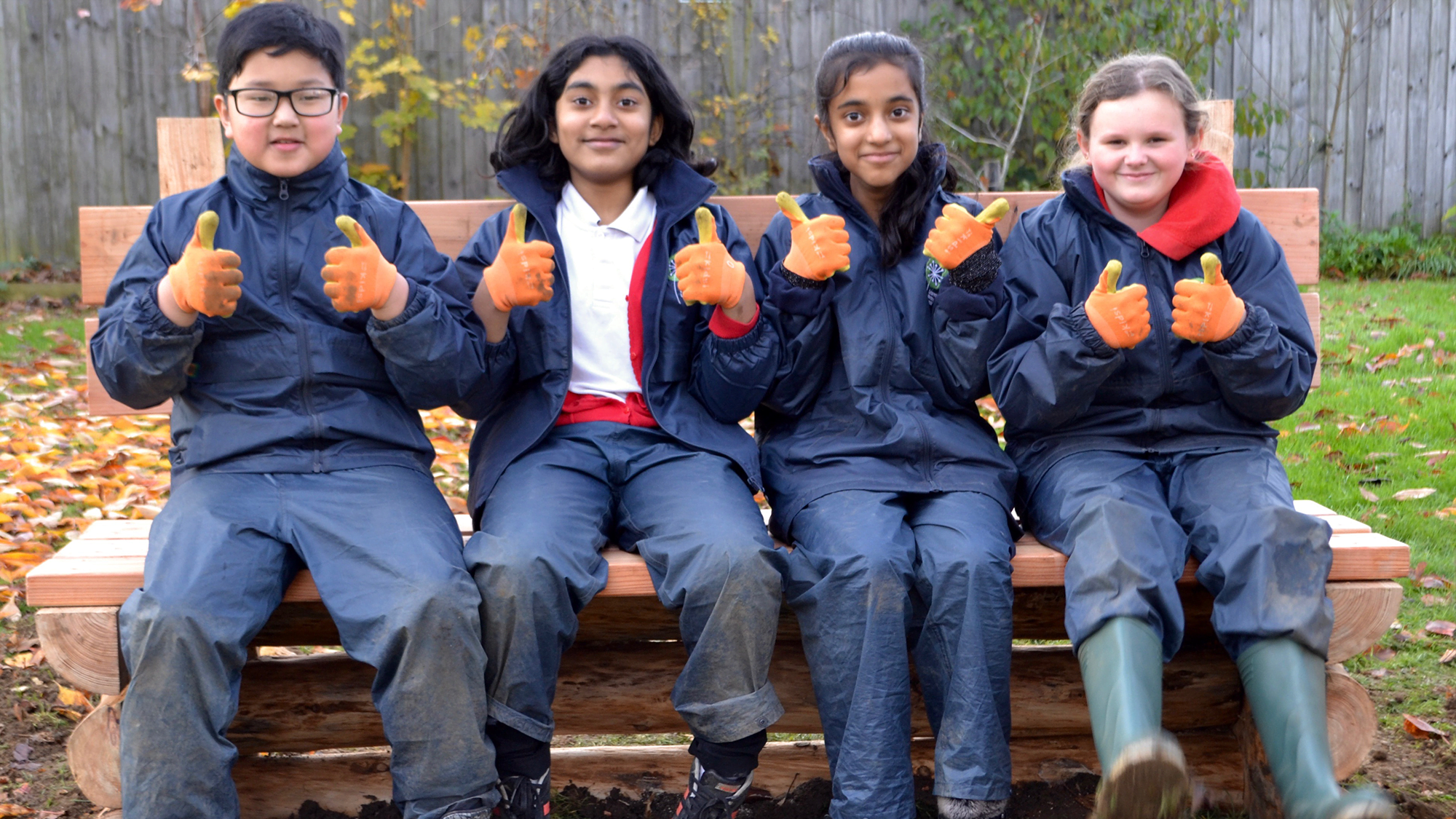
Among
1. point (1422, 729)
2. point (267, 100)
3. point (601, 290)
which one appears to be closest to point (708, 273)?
point (601, 290)

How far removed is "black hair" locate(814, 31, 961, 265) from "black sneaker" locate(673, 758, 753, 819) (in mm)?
1085

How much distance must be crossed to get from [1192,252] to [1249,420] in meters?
0.36

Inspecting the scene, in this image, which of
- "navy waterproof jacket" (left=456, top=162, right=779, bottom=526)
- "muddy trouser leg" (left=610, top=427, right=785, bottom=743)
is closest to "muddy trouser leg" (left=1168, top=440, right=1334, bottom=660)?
"muddy trouser leg" (left=610, top=427, right=785, bottom=743)

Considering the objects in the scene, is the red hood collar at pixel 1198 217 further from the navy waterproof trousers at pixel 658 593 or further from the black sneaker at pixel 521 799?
the black sneaker at pixel 521 799

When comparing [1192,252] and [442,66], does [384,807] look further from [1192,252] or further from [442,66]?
[442,66]

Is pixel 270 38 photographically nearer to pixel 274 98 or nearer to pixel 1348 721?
pixel 274 98

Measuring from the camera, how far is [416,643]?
6.55 ft

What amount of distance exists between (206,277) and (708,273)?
34.5 inches

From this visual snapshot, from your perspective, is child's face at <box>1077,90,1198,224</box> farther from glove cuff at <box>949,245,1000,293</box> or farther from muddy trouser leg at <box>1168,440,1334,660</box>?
muddy trouser leg at <box>1168,440,1334,660</box>

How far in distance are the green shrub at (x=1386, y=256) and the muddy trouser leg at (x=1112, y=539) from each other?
6.37 m

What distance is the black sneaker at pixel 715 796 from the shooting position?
7.06 ft

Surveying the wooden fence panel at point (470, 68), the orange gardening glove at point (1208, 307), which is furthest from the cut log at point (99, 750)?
the wooden fence panel at point (470, 68)

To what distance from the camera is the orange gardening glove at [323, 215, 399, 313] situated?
84.2 inches

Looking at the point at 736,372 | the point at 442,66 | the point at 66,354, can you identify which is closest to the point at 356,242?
the point at 736,372
